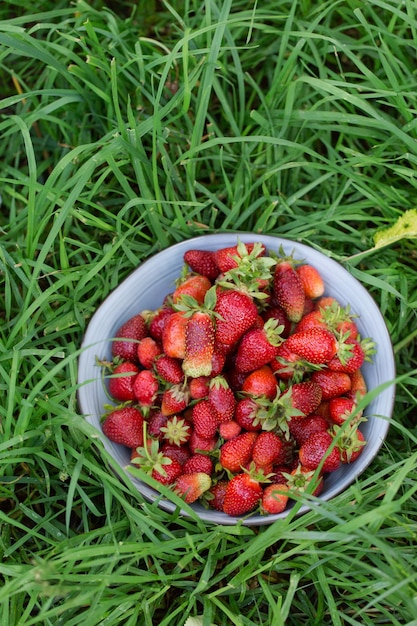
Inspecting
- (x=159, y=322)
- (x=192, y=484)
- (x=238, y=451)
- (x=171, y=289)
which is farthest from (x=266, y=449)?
(x=171, y=289)

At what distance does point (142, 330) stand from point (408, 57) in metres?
1.04

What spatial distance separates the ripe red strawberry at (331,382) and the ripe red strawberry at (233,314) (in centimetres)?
20

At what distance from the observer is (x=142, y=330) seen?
1.58 m

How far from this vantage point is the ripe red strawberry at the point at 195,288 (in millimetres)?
1525

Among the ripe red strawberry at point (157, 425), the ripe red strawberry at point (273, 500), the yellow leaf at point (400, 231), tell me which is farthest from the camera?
the yellow leaf at point (400, 231)

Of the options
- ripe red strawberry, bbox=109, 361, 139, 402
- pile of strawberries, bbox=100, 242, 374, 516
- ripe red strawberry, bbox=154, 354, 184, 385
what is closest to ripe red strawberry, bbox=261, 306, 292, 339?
pile of strawberries, bbox=100, 242, 374, 516

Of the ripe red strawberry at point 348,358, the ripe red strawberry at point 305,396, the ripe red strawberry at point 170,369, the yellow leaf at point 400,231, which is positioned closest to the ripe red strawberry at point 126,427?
the ripe red strawberry at point 170,369

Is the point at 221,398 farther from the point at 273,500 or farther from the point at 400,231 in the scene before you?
the point at 400,231

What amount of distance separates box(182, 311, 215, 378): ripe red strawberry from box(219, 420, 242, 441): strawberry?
0.12m

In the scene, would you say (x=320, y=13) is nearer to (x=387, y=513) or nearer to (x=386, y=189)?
(x=386, y=189)

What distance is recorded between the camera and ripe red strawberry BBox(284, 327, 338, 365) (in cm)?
142

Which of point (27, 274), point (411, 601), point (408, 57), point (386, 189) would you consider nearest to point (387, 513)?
point (411, 601)

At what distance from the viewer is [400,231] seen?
5.41 feet

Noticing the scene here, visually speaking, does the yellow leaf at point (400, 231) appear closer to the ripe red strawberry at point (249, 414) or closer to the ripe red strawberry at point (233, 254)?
the ripe red strawberry at point (233, 254)
